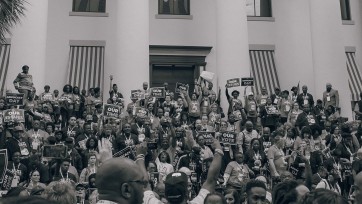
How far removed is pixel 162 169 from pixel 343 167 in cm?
443

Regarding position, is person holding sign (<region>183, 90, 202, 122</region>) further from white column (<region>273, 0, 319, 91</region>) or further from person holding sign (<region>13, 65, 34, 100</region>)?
white column (<region>273, 0, 319, 91</region>)

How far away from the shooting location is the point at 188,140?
15.1 metres

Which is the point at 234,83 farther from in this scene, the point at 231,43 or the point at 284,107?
the point at 231,43

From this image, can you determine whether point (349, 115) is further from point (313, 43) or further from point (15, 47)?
point (15, 47)

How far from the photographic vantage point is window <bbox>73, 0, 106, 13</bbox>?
2527 centimetres

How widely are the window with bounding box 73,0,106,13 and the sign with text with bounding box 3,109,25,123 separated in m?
11.5

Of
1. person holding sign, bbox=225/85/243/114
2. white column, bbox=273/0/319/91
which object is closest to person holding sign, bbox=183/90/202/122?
person holding sign, bbox=225/85/243/114

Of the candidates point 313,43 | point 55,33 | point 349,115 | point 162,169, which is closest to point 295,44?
point 313,43

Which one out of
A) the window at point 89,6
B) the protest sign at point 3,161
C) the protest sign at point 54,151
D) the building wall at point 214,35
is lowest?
the protest sign at point 3,161

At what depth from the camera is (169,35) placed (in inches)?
991

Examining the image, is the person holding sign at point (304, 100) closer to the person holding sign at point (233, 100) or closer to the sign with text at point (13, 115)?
the person holding sign at point (233, 100)

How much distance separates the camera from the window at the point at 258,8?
26.6 metres

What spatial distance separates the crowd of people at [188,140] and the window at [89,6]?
7187mm

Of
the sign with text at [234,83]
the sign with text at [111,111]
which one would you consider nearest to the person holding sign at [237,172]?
the sign with text at [111,111]
